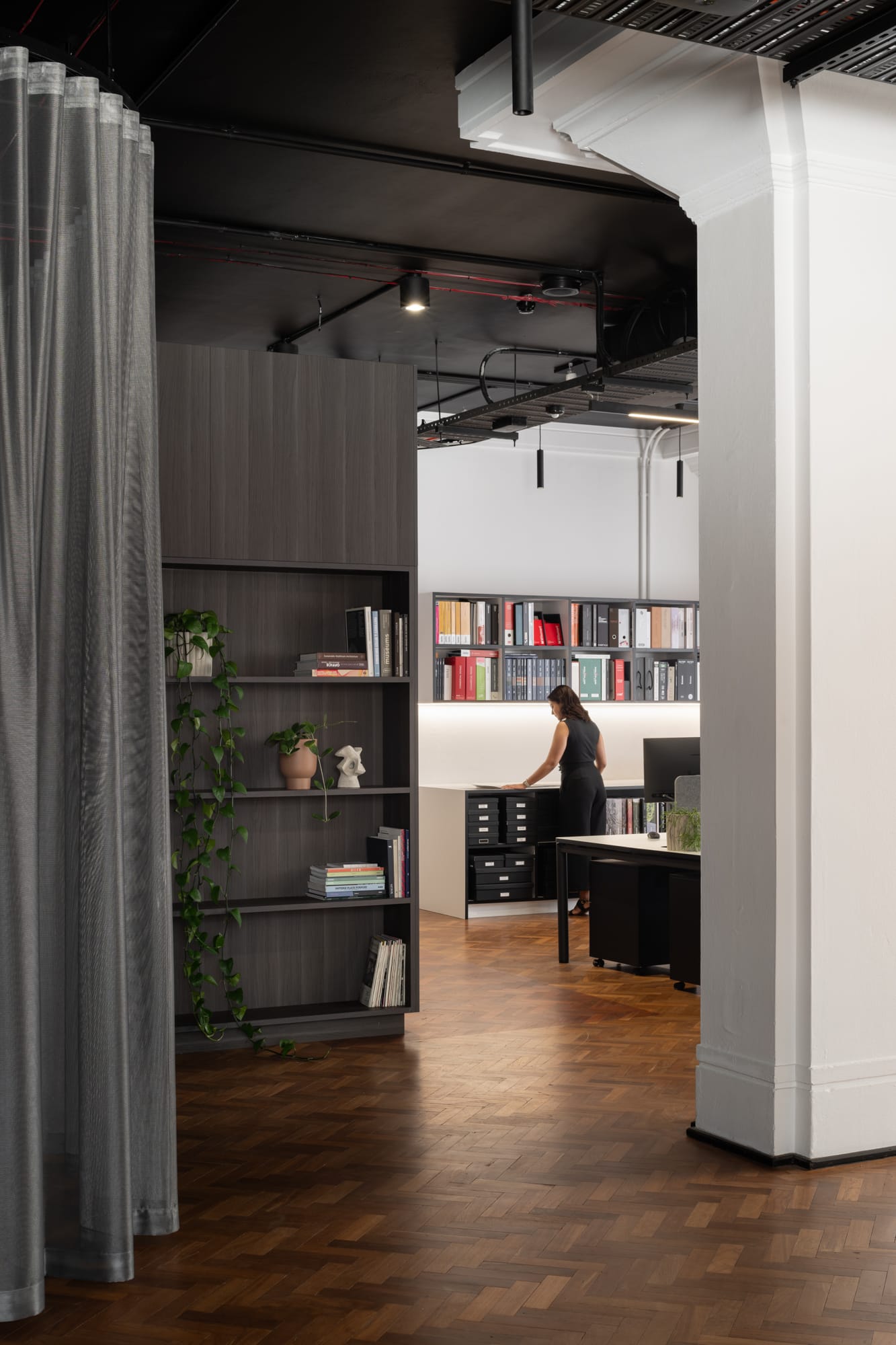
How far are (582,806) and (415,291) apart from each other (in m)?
4.01

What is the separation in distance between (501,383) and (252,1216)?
24.8 feet

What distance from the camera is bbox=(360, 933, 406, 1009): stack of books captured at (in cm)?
649

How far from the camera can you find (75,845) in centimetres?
366

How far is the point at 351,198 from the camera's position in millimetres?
6777

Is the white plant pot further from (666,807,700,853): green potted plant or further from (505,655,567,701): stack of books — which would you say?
(505,655,567,701): stack of books

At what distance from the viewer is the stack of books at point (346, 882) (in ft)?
21.1

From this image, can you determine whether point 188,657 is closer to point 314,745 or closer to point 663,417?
point 314,745

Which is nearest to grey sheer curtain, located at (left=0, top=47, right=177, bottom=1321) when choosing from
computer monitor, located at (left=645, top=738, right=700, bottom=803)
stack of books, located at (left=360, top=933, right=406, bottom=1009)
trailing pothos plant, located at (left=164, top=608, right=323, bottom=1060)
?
trailing pothos plant, located at (left=164, top=608, right=323, bottom=1060)

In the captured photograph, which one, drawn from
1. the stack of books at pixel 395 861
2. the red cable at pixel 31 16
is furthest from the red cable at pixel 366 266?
the stack of books at pixel 395 861

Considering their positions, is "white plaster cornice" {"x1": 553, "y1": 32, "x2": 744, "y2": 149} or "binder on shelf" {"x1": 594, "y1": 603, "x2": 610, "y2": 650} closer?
"white plaster cornice" {"x1": 553, "y1": 32, "x2": 744, "y2": 149}

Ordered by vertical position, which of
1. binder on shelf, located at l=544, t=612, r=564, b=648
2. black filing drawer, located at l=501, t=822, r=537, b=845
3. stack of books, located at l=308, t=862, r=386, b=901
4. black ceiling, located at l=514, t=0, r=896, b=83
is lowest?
black filing drawer, located at l=501, t=822, r=537, b=845

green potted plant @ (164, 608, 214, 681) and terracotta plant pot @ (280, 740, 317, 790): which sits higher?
green potted plant @ (164, 608, 214, 681)

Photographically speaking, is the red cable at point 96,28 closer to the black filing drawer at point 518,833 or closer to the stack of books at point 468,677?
the stack of books at point 468,677

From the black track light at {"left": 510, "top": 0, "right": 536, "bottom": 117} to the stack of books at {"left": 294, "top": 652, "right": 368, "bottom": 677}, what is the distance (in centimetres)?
334
